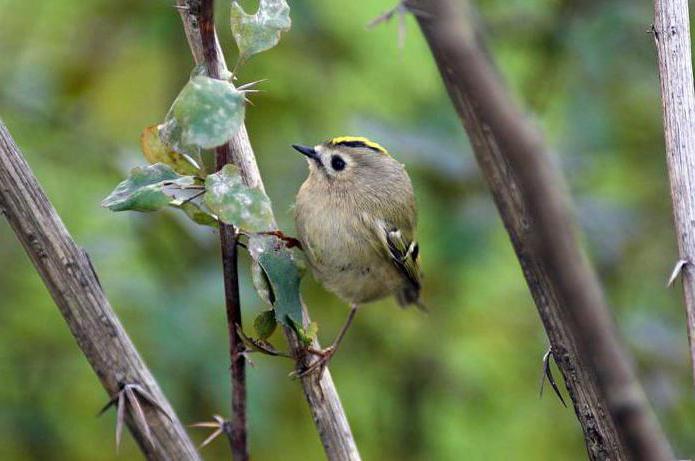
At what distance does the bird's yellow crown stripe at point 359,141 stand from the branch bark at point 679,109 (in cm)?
130

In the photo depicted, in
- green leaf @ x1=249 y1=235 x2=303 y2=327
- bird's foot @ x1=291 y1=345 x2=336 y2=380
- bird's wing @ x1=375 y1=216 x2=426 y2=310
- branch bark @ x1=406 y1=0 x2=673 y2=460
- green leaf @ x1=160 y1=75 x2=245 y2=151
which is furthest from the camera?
bird's wing @ x1=375 y1=216 x2=426 y2=310

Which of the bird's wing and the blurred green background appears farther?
the blurred green background

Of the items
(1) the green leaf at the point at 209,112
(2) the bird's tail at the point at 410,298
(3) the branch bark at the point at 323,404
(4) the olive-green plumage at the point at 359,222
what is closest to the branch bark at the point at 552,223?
(1) the green leaf at the point at 209,112

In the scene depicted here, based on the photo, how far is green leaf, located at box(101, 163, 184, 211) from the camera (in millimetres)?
1112

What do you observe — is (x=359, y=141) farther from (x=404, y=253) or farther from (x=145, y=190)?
(x=145, y=190)

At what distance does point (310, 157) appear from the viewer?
2.43 metres

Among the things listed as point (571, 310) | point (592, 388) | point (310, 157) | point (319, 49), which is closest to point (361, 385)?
point (310, 157)

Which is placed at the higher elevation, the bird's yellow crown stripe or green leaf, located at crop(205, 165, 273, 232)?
the bird's yellow crown stripe

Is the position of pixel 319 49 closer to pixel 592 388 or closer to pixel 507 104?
pixel 592 388

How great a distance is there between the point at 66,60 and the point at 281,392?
124cm

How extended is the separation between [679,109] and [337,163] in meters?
1.36

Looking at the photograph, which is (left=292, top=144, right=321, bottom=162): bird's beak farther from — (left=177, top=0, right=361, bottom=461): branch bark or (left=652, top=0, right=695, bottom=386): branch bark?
(left=652, top=0, right=695, bottom=386): branch bark

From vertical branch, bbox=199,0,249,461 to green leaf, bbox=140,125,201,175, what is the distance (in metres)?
0.05

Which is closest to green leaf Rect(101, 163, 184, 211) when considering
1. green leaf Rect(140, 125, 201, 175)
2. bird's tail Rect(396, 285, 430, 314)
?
green leaf Rect(140, 125, 201, 175)
